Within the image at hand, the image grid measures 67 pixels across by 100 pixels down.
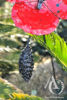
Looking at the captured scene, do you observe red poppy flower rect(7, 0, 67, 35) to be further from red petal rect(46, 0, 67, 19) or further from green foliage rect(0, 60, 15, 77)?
green foliage rect(0, 60, 15, 77)

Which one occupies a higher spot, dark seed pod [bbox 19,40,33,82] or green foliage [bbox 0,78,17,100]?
dark seed pod [bbox 19,40,33,82]

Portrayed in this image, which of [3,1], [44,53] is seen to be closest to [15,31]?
[3,1]

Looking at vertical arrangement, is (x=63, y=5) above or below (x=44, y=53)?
below

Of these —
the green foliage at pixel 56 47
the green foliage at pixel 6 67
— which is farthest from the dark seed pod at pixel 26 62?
the green foliage at pixel 6 67

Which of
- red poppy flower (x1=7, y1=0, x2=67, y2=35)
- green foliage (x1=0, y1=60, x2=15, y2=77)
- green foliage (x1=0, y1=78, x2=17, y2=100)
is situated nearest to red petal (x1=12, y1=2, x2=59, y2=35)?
red poppy flower (x1=7, y1=0, x2=67, y2=35)

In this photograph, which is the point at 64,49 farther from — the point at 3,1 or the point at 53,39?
the point at 3,1

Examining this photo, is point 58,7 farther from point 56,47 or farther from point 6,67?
point 6,67

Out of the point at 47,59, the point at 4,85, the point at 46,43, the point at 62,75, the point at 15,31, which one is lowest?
the point at 4,85

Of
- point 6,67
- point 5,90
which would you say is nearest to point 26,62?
point 5,90
